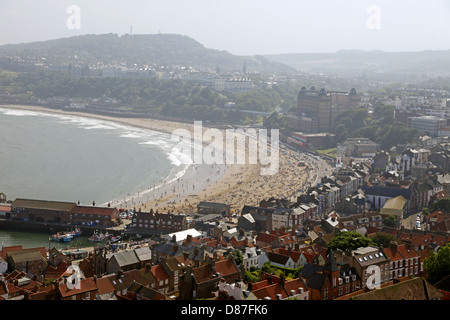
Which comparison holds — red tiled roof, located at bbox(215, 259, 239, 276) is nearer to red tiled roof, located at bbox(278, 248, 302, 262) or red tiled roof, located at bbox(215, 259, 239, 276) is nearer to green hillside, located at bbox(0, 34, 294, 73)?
red tiled roof, located at bbox(278, 248, 302, 262)

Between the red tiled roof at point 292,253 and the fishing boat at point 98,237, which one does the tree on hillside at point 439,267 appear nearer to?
the red tiled roof at point 292,253

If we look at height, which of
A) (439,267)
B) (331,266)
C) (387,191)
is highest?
(331,266)

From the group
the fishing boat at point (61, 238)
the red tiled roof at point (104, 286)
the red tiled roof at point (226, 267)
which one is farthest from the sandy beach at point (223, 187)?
the red tiled roof at point (104, 286)

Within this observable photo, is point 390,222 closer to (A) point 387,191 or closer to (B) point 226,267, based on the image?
(A) point 387,191

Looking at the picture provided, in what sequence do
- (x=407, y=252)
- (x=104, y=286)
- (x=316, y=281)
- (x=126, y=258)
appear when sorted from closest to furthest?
1. (x=316, y=281)
2. (x=104, y=286)
3. (x=407, y=252)
4. (x=126, y=258)

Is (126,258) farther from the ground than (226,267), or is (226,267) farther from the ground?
(226,267)

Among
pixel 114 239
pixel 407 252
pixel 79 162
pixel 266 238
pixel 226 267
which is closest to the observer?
pixel 226 267

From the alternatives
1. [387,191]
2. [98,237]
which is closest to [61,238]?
[98,237]

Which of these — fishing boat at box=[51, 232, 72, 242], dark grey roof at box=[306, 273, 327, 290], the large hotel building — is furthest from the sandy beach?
dark grey roof at box=[306, 273, 327, 290]
